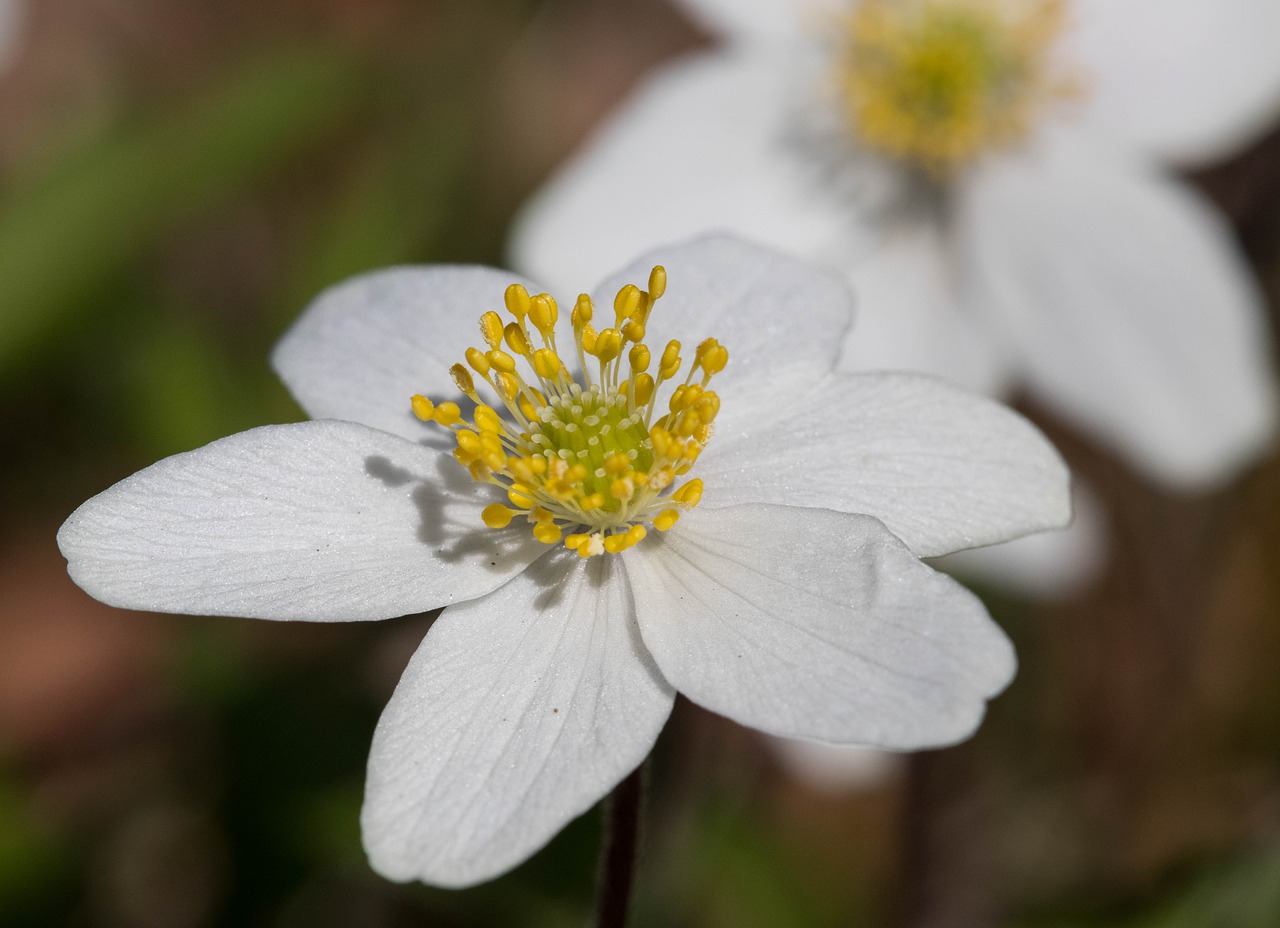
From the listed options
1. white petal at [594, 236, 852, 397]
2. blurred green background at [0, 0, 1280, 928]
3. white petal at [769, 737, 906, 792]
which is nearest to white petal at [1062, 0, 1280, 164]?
blurred green background at [0, 0, 1280, 928]

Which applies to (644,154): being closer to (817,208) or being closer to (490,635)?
(817,208)

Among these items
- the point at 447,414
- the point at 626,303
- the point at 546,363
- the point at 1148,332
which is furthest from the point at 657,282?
the point at 1148,332

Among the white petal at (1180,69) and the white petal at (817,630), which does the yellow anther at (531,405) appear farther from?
Result: the white petal at (1180,69)

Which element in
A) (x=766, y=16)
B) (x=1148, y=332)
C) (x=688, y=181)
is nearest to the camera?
(x=1148, y=332)

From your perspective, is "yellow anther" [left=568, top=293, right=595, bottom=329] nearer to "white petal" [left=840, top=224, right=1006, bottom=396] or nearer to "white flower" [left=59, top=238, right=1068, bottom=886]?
"white flower" [left=59, top=238, right=1068, bottom=886]

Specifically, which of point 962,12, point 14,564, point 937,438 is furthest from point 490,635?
point 14,564

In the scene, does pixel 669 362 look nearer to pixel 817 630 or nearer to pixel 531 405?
pixel 531 405
